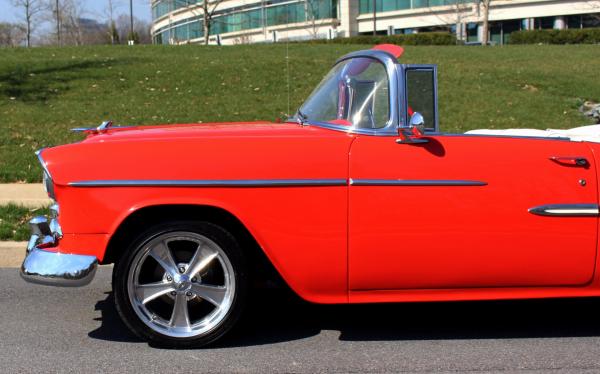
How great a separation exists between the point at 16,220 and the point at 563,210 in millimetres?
5616

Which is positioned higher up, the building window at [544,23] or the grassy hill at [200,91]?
the building window at [544,23]

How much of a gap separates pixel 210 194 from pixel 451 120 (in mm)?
9671

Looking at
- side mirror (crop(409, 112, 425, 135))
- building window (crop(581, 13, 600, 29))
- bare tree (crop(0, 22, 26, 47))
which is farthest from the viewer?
bare tree (crop(0, 22, 26, 47))

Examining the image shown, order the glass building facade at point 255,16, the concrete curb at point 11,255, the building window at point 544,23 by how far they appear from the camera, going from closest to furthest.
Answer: the concrete curb at point 11,255 < the building window at point 544,23 < the glass building facade at point 255,16

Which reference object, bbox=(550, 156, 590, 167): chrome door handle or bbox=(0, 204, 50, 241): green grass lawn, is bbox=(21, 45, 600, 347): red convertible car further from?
bbox=(0, 204, 50, 241): green grass lawn

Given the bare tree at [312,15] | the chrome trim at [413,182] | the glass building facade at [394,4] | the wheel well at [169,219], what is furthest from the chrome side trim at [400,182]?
the bare tree at [312,15]

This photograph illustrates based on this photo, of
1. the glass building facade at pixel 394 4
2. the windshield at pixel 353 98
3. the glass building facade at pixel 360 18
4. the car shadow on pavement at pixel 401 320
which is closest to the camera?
the windshield at pixel 353 98

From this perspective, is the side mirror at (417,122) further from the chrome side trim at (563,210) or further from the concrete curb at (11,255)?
the concrete curb at (11,255)

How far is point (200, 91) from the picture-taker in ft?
Result: 49.6

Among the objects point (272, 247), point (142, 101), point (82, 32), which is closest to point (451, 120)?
point (142, 101)

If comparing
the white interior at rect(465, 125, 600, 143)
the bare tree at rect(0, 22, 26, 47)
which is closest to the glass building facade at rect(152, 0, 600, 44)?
the bare tree at rect(0, 22, 26, 47)

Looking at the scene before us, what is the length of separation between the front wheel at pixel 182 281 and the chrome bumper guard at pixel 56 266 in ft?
0.59

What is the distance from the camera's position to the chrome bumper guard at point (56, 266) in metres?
4.04

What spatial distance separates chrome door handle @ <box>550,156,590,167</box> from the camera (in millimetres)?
4137
